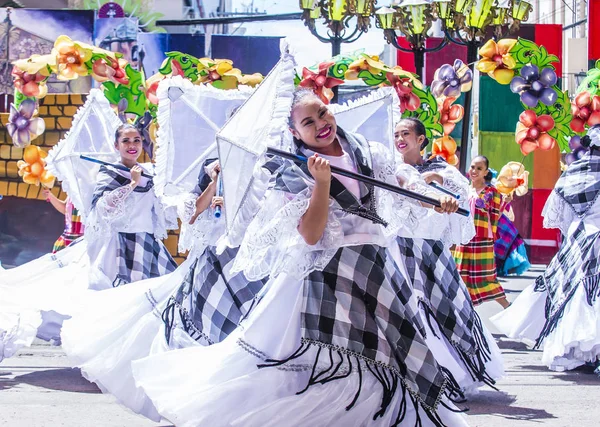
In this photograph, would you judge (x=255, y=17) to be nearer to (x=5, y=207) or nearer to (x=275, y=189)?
(x=5, y=207)

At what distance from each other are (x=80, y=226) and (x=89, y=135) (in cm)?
156

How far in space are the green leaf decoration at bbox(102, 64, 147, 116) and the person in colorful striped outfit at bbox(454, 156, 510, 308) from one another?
3276 mm

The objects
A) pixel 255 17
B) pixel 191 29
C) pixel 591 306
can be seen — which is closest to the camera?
pixel 591 306

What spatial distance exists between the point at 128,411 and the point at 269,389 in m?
1.69

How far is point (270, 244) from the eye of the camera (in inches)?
177

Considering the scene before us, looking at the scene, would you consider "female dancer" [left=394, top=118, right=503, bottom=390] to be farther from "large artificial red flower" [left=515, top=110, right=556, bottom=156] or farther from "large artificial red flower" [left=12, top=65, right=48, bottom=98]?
"large artificial red flower" [left=12, top=65, right=48, bottom=98]

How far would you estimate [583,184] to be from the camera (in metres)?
7.78

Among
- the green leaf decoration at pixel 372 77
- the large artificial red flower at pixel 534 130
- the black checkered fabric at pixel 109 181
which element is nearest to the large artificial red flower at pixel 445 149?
the large artificial red flower at pixel 534 130

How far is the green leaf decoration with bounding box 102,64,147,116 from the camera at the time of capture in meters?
9.70

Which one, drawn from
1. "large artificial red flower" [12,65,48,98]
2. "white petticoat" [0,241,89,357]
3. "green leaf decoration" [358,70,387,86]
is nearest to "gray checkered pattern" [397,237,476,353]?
"white petticoat" [0,241,89,357]

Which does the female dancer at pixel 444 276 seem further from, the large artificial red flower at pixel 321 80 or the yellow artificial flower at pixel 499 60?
the yellow artificial flower at pixel 499 60

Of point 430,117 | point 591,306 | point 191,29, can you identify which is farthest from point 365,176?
point 191,29

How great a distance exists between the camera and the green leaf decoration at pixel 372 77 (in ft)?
29.7

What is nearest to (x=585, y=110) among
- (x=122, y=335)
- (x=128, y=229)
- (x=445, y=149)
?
(x=445, y=149)
